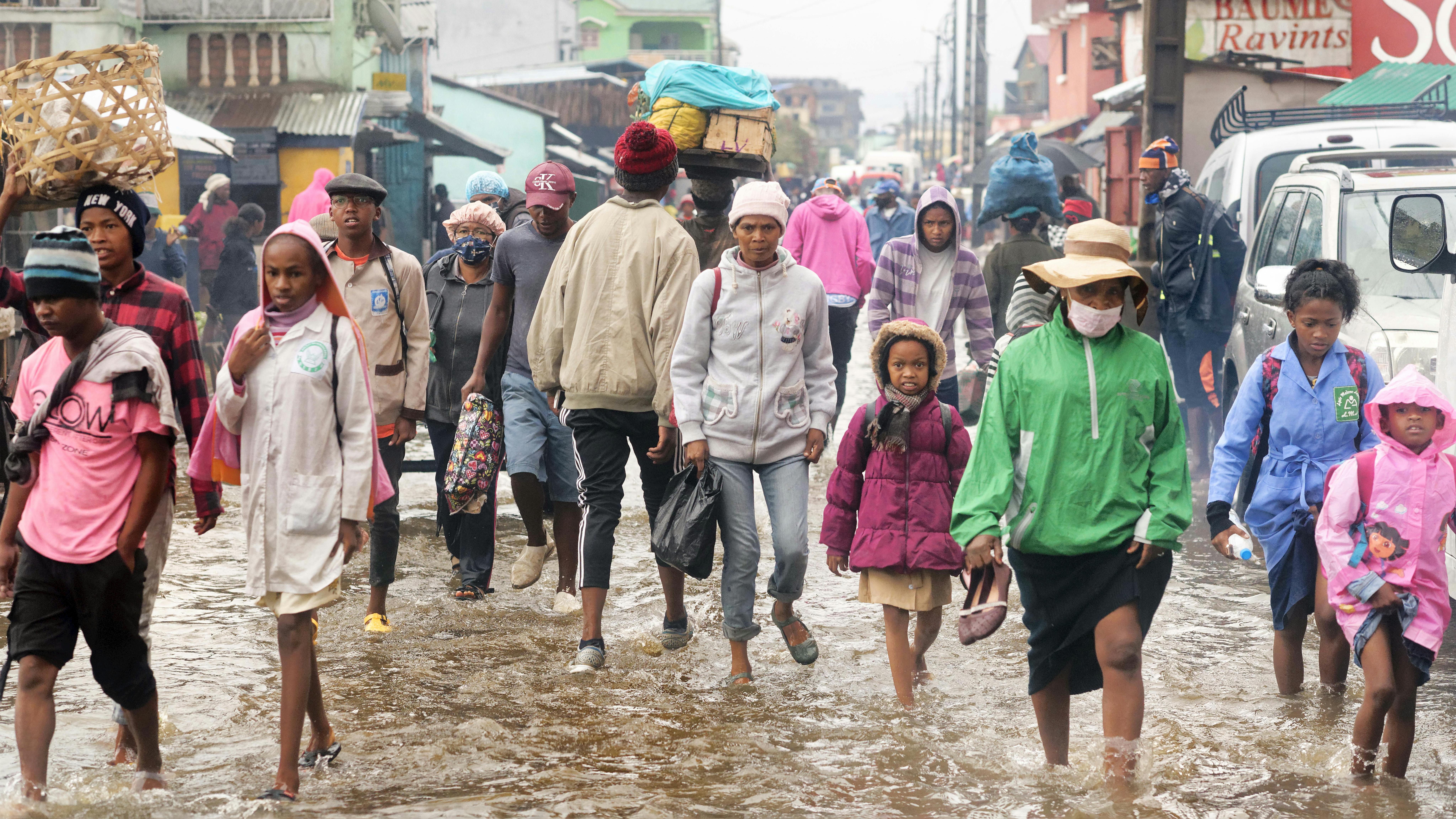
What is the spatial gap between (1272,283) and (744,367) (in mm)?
3393

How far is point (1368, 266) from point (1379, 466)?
3650mm

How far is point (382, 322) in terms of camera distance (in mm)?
6398

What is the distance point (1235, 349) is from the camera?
9102 mm

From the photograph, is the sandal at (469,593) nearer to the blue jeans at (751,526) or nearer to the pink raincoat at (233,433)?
the blue jeans at (751,526)

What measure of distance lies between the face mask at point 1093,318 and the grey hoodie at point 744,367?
4.96 ft

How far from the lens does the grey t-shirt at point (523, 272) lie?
22.0ft

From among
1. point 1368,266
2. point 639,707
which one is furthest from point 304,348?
point 1368,266

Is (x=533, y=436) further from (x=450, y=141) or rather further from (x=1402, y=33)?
(x=450, y=141)

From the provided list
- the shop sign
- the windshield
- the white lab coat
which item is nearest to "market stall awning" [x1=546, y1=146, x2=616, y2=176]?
the shop sign

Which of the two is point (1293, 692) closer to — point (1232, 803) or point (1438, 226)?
point (1232, 803)

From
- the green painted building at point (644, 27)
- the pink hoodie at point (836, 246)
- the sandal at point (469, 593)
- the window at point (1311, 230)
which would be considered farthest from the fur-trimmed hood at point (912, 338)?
the green painted building at point (644, 27)

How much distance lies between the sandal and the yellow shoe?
0.59m

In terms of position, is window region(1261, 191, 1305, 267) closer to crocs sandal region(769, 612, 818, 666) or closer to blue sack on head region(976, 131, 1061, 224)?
blue sack on head region(976, 131, 1061, 224)

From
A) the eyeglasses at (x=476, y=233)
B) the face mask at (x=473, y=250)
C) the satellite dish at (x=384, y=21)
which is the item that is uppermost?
the satellite dish at (x=384, y=21)
